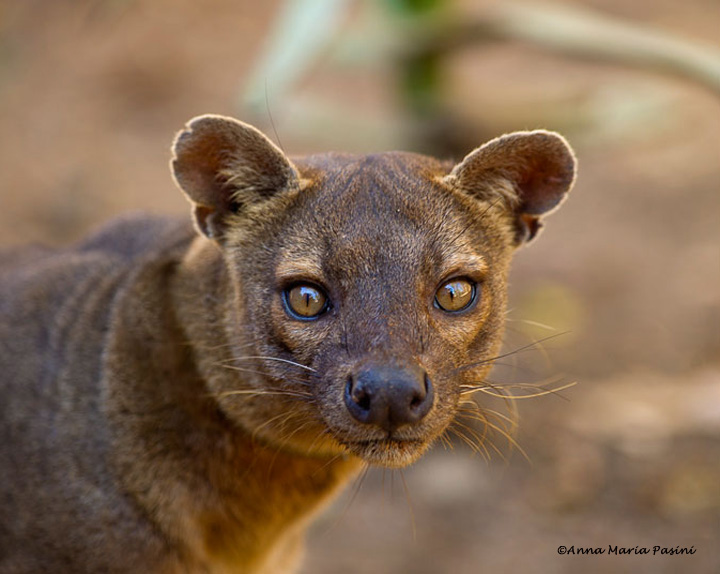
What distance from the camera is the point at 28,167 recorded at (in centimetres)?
925

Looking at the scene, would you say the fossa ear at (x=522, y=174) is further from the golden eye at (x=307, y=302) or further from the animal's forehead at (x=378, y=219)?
the golden eye at (x=307, y=302)

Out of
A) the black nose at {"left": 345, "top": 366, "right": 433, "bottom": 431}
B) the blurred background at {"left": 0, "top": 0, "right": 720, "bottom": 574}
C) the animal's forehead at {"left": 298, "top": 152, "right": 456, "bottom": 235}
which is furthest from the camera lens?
the blurred background at {"left": 0, "top": 0, "right": 720, "bottom": 574}

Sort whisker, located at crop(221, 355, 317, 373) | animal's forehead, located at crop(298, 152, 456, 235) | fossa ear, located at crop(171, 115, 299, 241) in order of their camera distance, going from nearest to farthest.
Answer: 1. whisker, located at crop(221, 355, 317, 373)
2. animal's forehead, located at crop(298, 152, 456, 235)
3. fossa ear, located at crop(171, 115, 299, 241)

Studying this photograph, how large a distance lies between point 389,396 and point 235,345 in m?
0.81

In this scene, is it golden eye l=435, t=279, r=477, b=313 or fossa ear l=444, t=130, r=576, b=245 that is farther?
fossa ear l=444, t=130, r=576, b=245

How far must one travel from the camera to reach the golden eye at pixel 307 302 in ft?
10.6

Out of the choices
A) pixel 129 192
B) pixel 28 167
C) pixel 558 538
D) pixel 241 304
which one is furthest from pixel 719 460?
pixel 28 167

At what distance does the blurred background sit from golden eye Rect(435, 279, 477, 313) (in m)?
0.42

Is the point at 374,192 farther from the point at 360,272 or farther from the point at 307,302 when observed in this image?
the point at 307,302

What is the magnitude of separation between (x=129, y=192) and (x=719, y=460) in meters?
5.58

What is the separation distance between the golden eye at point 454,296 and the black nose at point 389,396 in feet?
1.17

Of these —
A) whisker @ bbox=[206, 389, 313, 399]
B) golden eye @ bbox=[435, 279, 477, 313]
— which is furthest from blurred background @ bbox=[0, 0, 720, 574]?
whisker @ bbox=[206, 389, 313, 399]

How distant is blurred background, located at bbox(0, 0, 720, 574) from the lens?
5.70 metres

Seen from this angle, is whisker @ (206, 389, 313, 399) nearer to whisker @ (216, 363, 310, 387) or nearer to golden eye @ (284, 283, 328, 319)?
whisker @ (216, 363, 310, 387)
